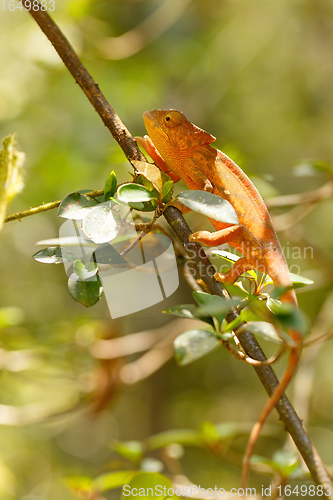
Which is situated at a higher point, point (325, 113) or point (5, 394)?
point (325, 113)

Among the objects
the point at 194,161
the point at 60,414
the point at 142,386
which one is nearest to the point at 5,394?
the point at 142,386

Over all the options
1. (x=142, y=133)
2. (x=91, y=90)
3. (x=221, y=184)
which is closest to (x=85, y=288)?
(x=91, y=90)

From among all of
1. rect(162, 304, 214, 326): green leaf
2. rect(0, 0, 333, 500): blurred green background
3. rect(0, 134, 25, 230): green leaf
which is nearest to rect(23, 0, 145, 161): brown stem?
rect(0, 134, 25, 230): green leaf

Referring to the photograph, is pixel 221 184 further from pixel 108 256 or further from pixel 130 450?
pixel 130 450

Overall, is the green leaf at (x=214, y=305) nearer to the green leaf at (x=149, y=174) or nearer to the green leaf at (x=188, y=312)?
the green leaf at (x=188, y=312)

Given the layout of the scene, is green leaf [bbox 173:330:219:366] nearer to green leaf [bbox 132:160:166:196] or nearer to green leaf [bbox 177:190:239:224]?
green leaf [bbox 177:190:239:224]

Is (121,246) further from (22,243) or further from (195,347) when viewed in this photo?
(22,243)
